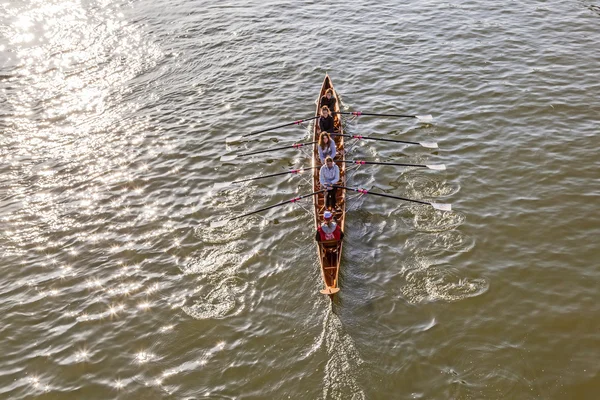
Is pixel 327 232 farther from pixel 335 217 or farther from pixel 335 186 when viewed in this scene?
pixel 335 186

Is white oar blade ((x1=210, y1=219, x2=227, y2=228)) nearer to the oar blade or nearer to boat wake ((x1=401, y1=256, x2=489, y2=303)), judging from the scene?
the oar blade

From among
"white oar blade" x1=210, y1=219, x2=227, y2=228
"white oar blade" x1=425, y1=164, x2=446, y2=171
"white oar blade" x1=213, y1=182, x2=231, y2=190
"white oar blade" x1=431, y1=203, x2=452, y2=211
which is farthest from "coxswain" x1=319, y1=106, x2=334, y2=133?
"white oar blade" x1=210, y1=219, x2=227, y2=228

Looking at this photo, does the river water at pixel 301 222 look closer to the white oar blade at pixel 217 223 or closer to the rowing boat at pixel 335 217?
the white oar blade at pixel 217 223

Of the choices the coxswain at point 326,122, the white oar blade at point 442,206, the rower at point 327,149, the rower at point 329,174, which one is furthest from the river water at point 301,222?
the coxswain at point 326,122

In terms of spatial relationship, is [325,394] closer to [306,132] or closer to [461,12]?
[306,132]

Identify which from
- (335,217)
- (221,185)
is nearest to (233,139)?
(221,185)

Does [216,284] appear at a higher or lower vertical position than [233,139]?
lower
